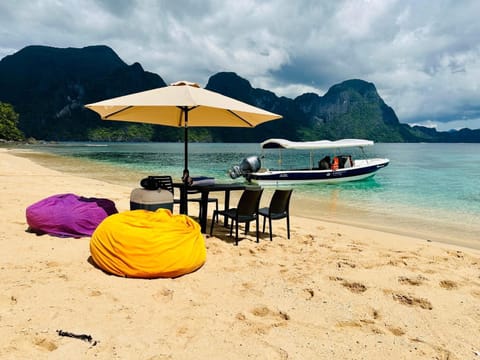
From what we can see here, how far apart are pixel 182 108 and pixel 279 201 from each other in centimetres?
247

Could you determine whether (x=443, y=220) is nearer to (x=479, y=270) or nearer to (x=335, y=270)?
(x=479, y=270)

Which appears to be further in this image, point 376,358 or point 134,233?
point 134,233

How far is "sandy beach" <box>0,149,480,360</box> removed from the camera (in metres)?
2.55

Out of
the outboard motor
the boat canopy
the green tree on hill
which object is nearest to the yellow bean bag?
the outboard motor

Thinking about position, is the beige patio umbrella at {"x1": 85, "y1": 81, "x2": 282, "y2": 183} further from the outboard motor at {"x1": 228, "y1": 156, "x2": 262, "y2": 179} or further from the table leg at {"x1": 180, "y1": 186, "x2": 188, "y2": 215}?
the outboard motor at {"x1": 228, "y1": 156, "x2": 262, "y2": 179}

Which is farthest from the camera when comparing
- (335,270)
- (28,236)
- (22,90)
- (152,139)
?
(22,90)

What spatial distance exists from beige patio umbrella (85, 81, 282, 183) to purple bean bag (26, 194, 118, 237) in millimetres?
1596

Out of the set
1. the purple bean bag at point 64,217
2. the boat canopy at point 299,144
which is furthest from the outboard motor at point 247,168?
the purple bean bag at point 64,217

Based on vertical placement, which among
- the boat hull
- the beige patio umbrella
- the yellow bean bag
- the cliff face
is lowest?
the boat hull

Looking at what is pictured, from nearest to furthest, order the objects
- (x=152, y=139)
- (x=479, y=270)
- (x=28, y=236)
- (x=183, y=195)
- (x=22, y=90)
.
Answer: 1. (x=479, y=270)
2. (x=28, y=236)
3. (x=183, y=195)
4. (x=152, y=139)
5. (x=22, y=90)

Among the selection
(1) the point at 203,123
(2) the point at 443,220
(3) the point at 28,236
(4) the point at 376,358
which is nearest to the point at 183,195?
(1) the point at 203,123

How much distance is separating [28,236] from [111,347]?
11.7 ft

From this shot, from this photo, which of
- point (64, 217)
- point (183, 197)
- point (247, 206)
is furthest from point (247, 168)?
point (64, 217)

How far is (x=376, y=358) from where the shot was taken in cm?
251
